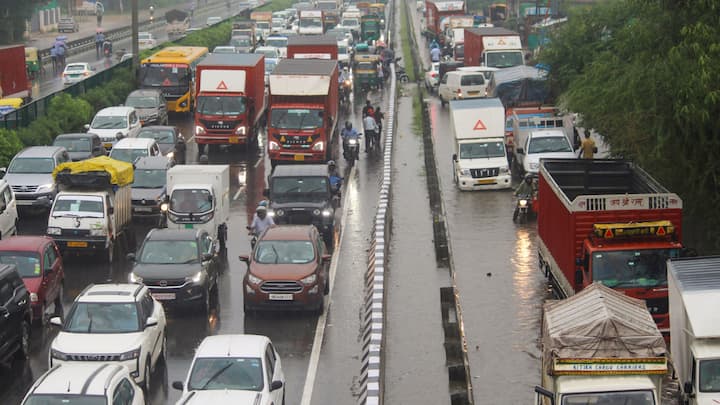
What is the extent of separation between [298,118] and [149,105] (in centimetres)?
842

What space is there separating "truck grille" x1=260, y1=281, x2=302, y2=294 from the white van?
30821 millimetres

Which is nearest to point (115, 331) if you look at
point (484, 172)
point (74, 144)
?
point (74, 144)

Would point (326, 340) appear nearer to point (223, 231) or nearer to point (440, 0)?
point (223, 231)

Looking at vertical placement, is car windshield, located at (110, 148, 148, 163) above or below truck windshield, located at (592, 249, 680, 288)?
above

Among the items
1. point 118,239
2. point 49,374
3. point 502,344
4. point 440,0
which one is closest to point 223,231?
point 118,239

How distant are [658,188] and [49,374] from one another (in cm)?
1269

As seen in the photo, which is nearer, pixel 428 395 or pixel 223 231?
pixel 428 395

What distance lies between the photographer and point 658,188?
24.5 metres

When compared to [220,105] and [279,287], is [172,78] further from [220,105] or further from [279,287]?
[279,287]

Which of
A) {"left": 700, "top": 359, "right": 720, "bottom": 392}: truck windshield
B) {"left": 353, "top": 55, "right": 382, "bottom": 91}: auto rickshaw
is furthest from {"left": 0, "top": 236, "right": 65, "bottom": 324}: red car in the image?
{"left": 353, "top": 55, "right": 382, "bottom": 91}: auto rickshaw

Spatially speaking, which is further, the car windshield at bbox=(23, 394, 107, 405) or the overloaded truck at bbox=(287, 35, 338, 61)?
the overloaded truck at bbox=(287, 35, 338, 61)

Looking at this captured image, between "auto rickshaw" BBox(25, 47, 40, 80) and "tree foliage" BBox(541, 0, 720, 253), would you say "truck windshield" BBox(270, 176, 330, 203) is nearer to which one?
"tree foliage" BBox(541, 0, 720, 253)

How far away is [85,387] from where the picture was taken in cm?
1641

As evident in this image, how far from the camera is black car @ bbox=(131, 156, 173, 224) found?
1300 inches
